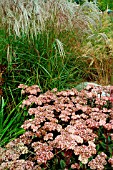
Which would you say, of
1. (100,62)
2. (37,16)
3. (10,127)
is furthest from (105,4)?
(10,127)

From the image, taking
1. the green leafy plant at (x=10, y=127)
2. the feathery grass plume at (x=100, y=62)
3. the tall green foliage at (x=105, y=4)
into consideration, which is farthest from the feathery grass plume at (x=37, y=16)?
the tall green foliage at (x=105, y=4)

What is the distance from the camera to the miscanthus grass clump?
1790 millimetres

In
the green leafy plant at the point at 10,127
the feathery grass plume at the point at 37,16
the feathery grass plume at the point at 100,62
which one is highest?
the feathery grass plume at the point at 37,16

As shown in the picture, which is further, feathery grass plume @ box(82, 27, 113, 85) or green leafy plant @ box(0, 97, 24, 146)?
feathery grass plume @ box(82, 27, 113, 85)

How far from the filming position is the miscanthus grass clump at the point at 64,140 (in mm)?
1790

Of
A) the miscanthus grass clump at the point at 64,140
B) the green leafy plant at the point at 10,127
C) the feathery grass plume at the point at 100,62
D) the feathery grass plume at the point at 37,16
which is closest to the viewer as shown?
the miscanthus grass clump at the point at 64,140

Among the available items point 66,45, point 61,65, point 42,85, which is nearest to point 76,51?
point 66,45

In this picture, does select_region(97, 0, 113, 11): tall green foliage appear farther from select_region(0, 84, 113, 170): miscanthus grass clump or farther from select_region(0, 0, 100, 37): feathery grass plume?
select_region(0, 84, 113, 170): miscanthus grass clump

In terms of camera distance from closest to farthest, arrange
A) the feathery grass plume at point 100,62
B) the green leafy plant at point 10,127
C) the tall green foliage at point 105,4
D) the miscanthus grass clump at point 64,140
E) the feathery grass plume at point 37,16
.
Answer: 1. the miscanthus grass clump at point 64,140
2. the green leafy plant at point 10,127
3. the feathery grass plume at point 37,16
4. the feathery grass plume at point 100,62
5. the tall green foliage at point 105,4

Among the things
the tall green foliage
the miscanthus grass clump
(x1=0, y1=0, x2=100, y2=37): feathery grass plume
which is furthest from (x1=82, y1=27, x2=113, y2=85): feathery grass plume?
the tall green foliage

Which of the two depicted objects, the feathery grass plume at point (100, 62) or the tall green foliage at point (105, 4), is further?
the tall green foliage at point (105, 4)

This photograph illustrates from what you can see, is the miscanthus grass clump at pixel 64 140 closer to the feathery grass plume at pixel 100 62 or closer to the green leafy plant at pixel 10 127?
the green leafy plant at pixel 10 127

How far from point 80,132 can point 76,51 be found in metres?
1.65

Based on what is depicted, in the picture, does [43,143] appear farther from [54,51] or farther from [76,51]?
[76,51]
